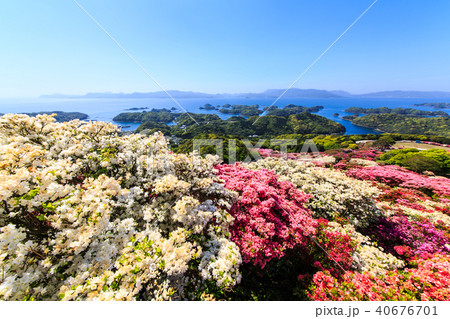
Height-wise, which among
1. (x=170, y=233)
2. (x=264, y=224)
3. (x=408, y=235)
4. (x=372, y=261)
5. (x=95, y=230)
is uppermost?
(x=95, y=230)

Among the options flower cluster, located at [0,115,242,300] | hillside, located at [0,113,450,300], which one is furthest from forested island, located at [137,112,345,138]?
flower cluster, located at [0,115,242,300]

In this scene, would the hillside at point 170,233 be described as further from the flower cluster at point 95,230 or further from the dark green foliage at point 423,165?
the dark green foliage at point 423,165

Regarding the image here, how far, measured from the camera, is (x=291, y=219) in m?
5.63

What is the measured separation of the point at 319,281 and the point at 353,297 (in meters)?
0.80

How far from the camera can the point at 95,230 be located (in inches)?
125

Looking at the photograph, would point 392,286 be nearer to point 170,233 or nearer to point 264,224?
point 264,224

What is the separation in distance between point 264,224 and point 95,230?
3991 millimetres

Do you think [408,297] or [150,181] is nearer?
[408,297]

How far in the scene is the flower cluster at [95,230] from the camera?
2914mm

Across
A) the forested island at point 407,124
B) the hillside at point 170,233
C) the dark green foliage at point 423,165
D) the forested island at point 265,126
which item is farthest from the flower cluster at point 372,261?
the forested island at point 407,124

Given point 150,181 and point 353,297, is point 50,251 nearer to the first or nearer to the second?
point 150,181

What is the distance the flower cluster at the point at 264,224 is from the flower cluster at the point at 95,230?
20.6 inches
